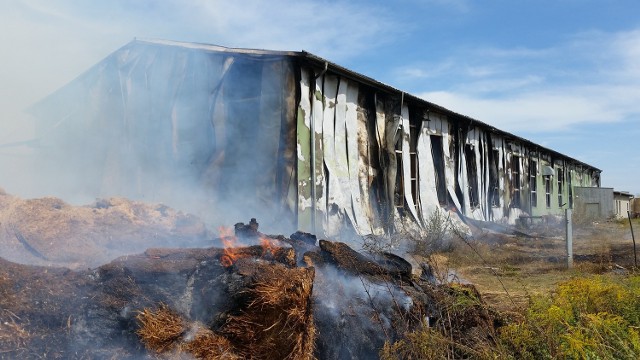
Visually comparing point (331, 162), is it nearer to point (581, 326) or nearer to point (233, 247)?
point (233, 247)

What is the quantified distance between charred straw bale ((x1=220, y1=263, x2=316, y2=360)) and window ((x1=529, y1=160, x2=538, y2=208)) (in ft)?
67.9

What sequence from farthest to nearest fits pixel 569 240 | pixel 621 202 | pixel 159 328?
pixel 621 202
pixel 569 240
pixel 159 328

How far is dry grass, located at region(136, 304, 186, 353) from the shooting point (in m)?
3.59

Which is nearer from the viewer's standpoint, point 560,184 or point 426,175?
point 426,175

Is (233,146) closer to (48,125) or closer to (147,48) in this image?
(147,48)

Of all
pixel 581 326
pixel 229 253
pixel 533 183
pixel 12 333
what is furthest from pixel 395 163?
pixel 533 183

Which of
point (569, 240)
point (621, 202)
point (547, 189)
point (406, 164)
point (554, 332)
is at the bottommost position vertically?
point (554, 332)

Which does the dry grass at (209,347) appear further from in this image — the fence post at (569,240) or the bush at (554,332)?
the fence post at (569,240)

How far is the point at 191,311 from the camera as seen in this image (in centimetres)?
396

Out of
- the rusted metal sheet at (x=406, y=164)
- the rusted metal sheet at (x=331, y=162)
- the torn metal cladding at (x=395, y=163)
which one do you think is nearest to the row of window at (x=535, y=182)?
the torn metal cladding at (x=395, y=163)

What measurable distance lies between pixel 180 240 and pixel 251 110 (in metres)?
4.04

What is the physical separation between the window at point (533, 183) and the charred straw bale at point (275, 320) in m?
20.7

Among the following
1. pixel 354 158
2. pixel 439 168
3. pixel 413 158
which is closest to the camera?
pixel 354 158

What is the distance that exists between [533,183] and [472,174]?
26.8 ft
